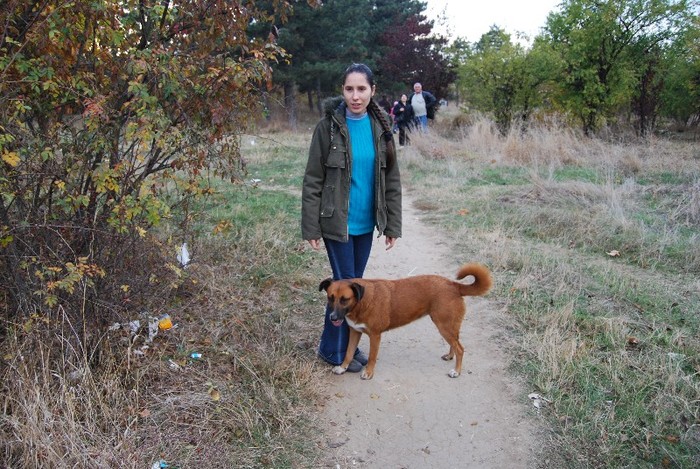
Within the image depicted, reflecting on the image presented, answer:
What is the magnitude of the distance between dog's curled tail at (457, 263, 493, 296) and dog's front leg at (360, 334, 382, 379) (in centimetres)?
73

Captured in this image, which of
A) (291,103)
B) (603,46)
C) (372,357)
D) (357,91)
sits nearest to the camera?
(357,91)

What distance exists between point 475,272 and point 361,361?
1.17m

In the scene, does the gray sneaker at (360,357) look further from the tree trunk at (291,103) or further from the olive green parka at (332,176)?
the tree trunk at (291,103)

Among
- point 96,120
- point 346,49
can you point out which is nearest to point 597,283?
point 96,120

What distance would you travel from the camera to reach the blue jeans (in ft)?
12.2

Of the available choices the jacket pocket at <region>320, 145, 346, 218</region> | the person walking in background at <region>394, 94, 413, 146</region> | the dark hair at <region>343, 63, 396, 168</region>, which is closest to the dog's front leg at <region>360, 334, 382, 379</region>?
the jacket pocket at <region>320, 145, 346, 218</region>

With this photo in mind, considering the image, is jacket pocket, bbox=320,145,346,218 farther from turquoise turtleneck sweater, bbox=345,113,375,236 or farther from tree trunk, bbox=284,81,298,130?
tree trunk, bbox=284,81,298,130

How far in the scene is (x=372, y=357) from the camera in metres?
3.90

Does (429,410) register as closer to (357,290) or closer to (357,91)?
(357,290)

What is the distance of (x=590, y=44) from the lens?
48.2 ft

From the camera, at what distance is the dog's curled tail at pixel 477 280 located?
149 inches

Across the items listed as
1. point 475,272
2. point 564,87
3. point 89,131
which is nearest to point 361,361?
point 475,272

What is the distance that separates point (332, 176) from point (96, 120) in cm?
148

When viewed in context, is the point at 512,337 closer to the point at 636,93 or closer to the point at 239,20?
the point at 239,20
